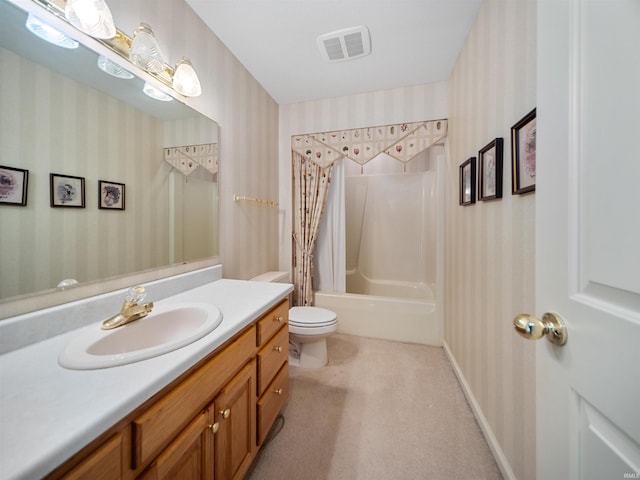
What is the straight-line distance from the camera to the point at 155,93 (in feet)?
3.82

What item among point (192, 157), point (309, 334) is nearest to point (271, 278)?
point (309, 334)

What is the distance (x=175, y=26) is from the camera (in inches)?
51.1

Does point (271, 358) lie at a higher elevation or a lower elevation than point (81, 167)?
lower

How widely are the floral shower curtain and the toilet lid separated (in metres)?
0.47

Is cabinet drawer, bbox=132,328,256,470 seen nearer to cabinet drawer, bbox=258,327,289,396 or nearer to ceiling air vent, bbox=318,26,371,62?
cabinet drawer, bbox=258,327,289,396

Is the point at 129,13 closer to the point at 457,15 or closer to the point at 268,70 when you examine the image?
the point at 268,70

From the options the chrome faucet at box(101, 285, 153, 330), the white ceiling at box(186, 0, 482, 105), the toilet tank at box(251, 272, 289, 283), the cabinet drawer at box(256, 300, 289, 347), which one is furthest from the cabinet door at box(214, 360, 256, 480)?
the white ceiling at box(186, 0, 482, 105)

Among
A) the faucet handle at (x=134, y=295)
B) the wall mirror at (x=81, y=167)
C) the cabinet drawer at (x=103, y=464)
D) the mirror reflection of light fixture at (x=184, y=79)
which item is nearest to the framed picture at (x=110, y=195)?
the wall mirror at (x=81, y=167)

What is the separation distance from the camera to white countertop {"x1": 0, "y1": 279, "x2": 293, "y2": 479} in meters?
0.37

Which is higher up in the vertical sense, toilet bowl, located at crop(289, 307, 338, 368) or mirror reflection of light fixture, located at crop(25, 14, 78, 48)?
mirror reflection of light fixture, located at crop(25, 14, 78, 48)

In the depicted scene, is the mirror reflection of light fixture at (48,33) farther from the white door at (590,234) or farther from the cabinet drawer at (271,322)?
the white door at (590,234)

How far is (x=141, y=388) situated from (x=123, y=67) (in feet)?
4.14

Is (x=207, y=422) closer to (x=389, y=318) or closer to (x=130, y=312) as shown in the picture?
(x=130, y=312)

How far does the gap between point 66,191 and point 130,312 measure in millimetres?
487
